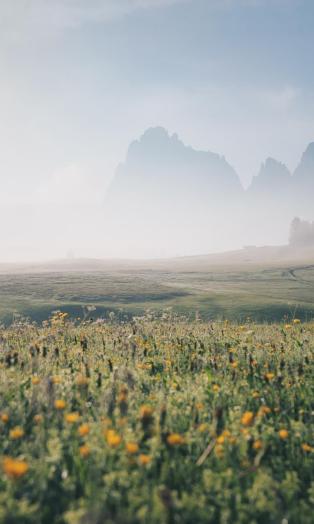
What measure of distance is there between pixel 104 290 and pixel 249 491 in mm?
71893

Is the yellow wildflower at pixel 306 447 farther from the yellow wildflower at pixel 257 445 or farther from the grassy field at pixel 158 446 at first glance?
the yellow wildflower at pixel 257 445

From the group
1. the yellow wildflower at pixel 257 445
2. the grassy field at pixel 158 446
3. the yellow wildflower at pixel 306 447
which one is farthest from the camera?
the yellow wildflower at pixel 306 447

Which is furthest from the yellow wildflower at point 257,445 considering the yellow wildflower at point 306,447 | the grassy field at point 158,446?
the yellow wildflower at point 306,447

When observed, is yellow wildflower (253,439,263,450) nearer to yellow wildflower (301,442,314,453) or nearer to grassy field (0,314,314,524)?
grassy field (0,314,314,524)

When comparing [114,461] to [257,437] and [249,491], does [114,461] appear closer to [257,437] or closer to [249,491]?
[249,491]

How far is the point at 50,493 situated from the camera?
4035 millimetres

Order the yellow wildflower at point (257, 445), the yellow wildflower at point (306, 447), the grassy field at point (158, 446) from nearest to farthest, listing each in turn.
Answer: the grassy field at point (158, 446)
the yellow wildflower at point (257, 445)
the yellow wildflower at point (306, 447)

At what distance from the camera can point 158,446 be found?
184 inches

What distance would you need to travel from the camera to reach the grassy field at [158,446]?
13.0 ft

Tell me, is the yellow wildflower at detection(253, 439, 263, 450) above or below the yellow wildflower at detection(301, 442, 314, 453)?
above

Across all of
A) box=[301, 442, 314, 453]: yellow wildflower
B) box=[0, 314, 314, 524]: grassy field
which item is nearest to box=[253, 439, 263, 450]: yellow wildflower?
box=[0, 314, 314, 524]: grassy field

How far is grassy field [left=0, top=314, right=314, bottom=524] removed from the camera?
395 centimetres

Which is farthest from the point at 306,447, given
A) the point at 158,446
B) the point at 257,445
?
the point at 158,446

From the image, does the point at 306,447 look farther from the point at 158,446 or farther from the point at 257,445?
the point at 158,446
